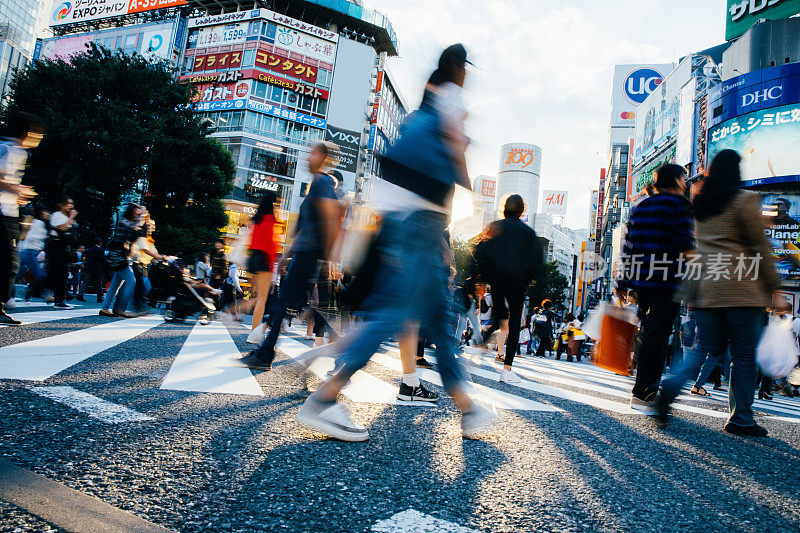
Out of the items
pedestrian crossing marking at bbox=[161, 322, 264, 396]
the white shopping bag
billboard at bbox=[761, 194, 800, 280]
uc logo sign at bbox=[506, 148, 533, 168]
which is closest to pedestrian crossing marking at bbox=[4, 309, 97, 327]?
pedestrian crossing marking at bbox=[161, 322, 264, 396]

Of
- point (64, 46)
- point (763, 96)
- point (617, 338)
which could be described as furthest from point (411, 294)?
point (64, 46)

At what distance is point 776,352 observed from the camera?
667cm

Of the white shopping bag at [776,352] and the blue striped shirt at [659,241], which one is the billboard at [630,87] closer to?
the white shopping bag at [776,352]

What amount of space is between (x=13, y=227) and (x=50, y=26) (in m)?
71.5

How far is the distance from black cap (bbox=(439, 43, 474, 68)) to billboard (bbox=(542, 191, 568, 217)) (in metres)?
140

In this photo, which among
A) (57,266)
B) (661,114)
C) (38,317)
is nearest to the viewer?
(38,317)

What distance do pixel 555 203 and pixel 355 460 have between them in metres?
142

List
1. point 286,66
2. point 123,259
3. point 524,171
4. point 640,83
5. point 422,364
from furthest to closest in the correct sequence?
point 524,171 < point 640,83 < point 286,66 < point 123,259 < point 422,364

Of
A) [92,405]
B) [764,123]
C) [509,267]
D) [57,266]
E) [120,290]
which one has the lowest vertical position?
[92,405]

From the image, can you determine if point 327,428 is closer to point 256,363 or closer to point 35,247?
point 256,363

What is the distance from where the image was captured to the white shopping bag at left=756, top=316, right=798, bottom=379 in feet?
21.5

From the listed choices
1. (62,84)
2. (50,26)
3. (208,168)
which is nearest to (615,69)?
(208,168)

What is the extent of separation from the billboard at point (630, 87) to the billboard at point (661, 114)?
51.9 feet

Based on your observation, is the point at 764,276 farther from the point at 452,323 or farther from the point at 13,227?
the point at 13,227
